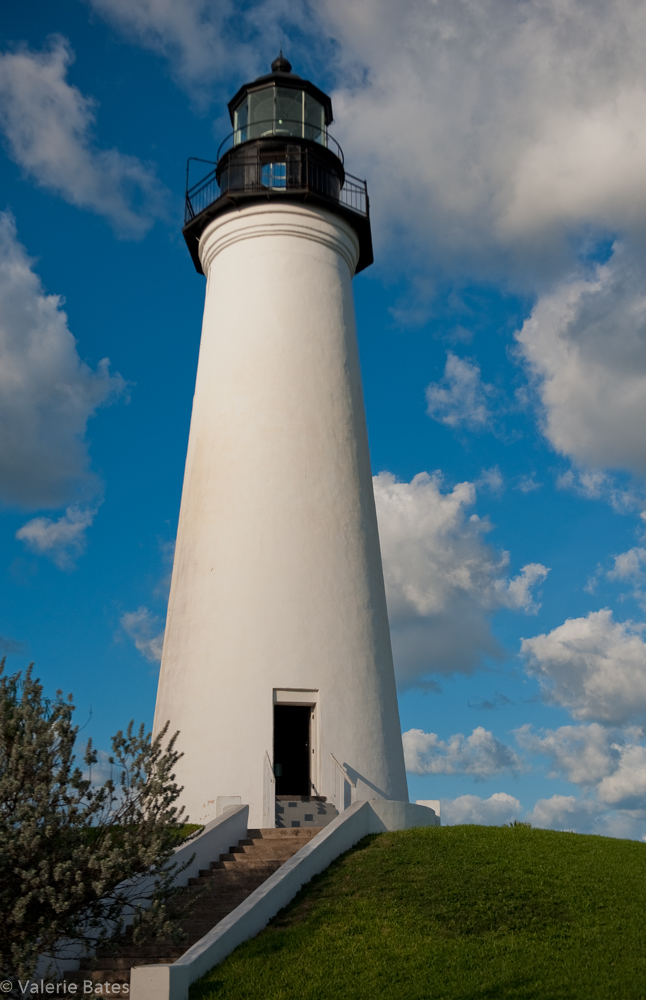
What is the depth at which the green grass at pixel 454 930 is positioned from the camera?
404 inches

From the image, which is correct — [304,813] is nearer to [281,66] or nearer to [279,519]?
[279,519]

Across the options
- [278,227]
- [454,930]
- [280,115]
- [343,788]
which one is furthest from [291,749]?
[280,115]

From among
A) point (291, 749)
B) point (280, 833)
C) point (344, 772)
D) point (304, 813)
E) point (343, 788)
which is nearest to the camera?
point (280, 833)

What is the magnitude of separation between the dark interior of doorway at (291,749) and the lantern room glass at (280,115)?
14.6m

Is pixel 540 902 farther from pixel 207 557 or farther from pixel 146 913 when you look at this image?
pixel 207 557

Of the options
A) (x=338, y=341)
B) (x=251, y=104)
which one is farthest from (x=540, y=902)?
(x=251, y=104)

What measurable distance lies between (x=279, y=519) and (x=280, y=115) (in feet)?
37.3

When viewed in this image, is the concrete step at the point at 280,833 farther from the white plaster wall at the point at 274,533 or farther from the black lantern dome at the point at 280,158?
the black lantern dome at the point at 280,158

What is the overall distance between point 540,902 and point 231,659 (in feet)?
26.3

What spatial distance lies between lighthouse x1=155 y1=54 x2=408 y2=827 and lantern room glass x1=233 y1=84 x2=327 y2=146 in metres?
0.06

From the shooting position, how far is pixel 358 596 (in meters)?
19.6

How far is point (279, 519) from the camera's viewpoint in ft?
63.7

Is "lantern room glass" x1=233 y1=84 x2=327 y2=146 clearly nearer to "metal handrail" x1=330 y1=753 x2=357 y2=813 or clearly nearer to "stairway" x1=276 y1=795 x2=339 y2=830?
"metal handrail" x1=330 y1=753 x2=357 y2=813

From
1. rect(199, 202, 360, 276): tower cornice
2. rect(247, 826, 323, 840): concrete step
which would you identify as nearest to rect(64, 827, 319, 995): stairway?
rect(247, 826, 323, 840): concrete step
